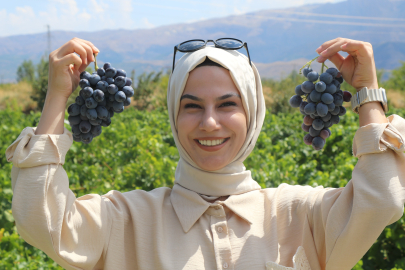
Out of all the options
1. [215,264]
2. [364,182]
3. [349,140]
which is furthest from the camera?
[349,140]

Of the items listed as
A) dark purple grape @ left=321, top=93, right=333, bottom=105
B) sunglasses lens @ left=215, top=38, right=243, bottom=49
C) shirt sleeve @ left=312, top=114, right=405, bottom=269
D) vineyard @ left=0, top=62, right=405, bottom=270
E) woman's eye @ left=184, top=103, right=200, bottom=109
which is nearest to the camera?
shirt sleeve @ left=312, top=114, right=405, bottom=269

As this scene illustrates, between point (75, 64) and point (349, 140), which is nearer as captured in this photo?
point (75, 64)

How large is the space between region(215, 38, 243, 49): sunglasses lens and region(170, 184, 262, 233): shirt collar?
27.3 inches

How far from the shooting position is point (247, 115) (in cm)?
170

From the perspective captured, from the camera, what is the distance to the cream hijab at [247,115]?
5.44ft

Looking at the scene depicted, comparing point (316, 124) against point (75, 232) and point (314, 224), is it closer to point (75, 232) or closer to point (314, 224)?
point (314, 224)

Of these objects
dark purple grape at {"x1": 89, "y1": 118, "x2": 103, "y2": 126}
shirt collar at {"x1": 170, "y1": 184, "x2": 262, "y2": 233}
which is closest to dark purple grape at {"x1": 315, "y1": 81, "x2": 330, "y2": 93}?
shirt collar at {"x1": 170, "y1": 184, "x2": 262, "y2": 233}

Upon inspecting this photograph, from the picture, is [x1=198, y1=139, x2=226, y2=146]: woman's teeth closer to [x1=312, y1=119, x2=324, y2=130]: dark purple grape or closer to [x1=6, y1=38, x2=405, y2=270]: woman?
[x1=6, y1=38, x2=405, y2=270]: woman

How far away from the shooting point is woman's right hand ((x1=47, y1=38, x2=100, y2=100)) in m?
1.53

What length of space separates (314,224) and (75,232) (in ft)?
3.17

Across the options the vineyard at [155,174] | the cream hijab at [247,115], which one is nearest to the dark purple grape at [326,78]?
Answer: the cream hijab at [247,115]

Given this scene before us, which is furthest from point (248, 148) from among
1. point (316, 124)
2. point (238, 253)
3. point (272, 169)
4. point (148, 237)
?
point (272, 169)

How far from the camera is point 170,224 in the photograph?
5.38 ft

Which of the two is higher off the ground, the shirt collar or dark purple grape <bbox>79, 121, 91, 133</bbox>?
dark purple grape <bbox>79, 121, 91, 133</bbox>
